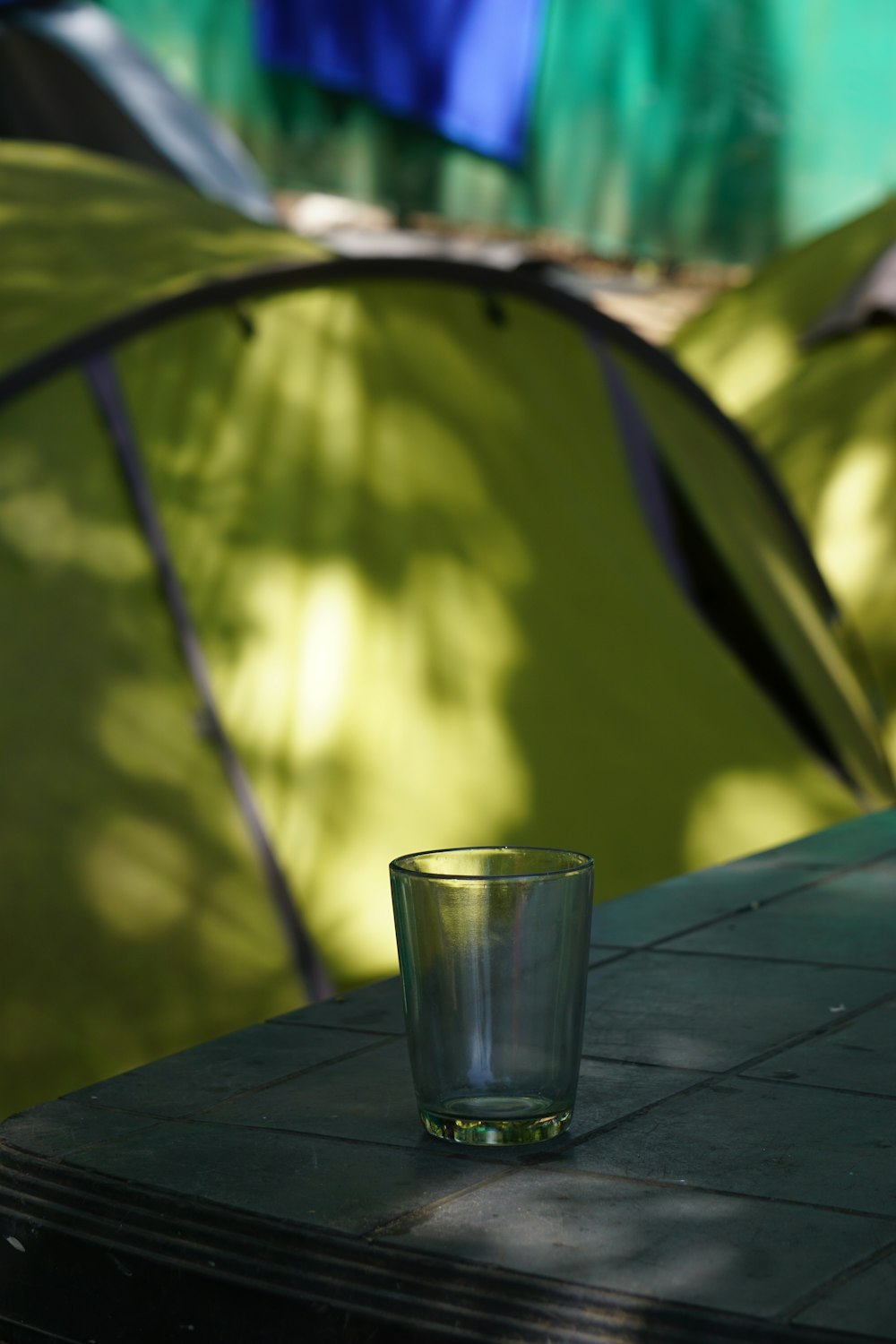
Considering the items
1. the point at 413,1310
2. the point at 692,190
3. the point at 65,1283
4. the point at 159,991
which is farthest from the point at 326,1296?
the point at 692,190

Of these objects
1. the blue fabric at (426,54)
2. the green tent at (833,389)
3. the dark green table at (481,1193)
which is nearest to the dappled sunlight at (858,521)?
the green tent at (833,389)

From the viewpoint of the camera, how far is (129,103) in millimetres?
6156

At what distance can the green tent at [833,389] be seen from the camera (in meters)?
3.71

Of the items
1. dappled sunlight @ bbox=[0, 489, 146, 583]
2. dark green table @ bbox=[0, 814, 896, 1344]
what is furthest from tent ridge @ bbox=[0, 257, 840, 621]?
dark green table @ bbox=[0, 814, 896, 1344]

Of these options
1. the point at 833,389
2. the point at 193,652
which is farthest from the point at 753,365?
the point at 193,652

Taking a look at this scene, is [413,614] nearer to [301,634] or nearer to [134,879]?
[301,634]

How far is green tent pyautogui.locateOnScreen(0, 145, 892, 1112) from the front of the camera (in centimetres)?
224

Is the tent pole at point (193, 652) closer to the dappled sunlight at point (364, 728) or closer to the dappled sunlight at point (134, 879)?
the dappled sunlight at point (364, 728)

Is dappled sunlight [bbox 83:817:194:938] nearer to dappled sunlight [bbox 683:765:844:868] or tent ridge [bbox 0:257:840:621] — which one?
tent ridge [bbox 0:257:840:621]

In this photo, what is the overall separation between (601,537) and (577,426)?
24 centimetres

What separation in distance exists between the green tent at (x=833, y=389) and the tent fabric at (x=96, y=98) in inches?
84.3

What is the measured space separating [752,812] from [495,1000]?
73.9 inches

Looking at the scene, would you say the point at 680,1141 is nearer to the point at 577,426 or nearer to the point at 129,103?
the point at 577,426

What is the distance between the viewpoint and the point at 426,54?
25.4 feet
